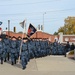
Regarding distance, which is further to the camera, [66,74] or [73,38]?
[73,38]

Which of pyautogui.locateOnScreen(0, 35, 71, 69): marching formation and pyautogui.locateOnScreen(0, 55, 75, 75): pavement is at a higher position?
pyautogui.locateOnScreen(0, 35, 71, 69): marching formation

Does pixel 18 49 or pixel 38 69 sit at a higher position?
pixel 18 49

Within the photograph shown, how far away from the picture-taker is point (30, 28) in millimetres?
25328

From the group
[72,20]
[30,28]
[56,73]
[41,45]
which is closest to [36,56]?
[41,45]

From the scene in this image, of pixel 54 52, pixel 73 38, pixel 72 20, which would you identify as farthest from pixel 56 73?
pixel 72 20

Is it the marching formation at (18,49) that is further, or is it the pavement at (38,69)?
the marching formation at (18,49)

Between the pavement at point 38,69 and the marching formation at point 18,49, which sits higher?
the marching formation at point 18,49

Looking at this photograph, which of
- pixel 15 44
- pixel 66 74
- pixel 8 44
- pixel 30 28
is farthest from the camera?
pixel 30 28

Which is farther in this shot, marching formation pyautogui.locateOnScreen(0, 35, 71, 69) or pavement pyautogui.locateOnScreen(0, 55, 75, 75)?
marching formation pyautogui.locateOnScreen(0, 35, 71, 69)

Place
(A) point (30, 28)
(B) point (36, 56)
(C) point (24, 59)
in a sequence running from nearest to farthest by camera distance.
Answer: (C) point (24, 59) < (A) point (30, 28) < (B) point (36, 56)

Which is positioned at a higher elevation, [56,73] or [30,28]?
[30,28]

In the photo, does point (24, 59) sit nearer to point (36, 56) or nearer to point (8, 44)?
point (8, 44)

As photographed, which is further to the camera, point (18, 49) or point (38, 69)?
point (18, 49)

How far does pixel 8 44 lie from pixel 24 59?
400 centimetres
